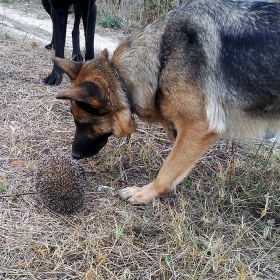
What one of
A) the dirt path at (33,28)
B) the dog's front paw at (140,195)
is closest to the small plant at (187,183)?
the dog's front paw at (140,195)

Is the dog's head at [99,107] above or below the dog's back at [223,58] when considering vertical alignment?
below

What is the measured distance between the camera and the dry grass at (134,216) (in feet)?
7.79

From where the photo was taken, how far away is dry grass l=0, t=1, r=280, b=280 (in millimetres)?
2375

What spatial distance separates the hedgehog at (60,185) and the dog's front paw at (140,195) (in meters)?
0.44

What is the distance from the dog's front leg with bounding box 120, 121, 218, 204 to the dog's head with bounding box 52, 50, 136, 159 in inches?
18.9

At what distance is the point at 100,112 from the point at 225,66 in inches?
44.4

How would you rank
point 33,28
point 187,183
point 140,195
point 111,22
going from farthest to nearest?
point 111,22, point 33,28, point 187,183, point 140,195

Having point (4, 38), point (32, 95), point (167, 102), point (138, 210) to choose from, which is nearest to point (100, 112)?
point (167, 102)

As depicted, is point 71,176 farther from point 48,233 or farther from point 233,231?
point 233,231

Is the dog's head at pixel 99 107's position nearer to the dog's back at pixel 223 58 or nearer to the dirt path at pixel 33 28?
the dog's back at pixel 223 58

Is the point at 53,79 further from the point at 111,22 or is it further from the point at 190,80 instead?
the point at 111,22

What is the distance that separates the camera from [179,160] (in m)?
3.03

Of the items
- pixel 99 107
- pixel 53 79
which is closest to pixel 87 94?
pixel 99 107

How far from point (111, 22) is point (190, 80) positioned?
756 centimetres
